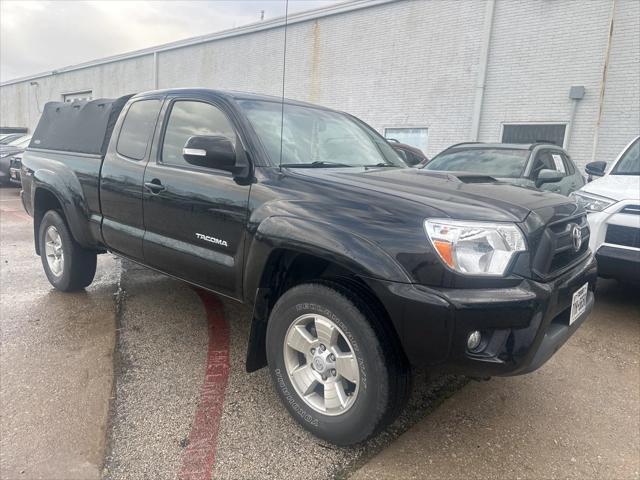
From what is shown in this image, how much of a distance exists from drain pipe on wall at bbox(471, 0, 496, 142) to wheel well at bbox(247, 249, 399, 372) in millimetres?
9965

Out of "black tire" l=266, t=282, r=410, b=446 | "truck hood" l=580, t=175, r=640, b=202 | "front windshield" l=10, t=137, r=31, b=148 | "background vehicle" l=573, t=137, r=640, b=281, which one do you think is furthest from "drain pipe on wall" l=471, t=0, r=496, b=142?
"front windshield" l=10, t=137, r=31, b=148

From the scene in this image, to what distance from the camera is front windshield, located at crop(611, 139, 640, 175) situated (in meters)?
5.34

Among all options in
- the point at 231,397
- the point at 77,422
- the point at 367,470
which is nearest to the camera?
the point at 367,470

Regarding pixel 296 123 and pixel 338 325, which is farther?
pixel 296 123

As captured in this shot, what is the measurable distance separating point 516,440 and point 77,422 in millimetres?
2350

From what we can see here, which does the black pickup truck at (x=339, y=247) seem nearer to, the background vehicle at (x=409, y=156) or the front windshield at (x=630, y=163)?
the background vehicle at (x=409, y=156)

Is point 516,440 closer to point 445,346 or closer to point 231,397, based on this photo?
point 445,346

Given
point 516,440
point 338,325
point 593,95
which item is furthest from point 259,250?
point 593,95

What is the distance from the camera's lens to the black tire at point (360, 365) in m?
2.20

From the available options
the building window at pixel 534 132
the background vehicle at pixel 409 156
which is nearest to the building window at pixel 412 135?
the building window at pixel 534 132

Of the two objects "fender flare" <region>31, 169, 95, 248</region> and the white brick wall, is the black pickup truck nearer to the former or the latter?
"fender flare" <region>31, 169, 95, 248</region>

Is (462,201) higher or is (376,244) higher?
(462,201)

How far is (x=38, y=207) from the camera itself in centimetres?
478

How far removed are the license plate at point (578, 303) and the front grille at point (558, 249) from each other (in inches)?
6.2
